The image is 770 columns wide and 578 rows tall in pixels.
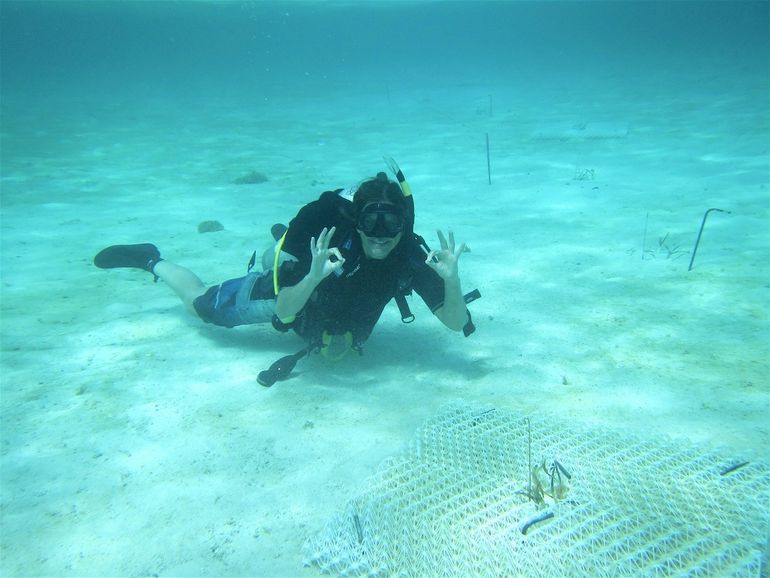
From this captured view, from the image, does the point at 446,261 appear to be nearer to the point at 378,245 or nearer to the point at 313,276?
the point at 378,245

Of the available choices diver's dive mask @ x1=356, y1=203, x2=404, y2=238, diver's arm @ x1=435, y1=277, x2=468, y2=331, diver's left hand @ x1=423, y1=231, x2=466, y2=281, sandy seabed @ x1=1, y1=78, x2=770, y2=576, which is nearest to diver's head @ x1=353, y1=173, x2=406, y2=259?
diver's dive mask @ x1=356, y1=203, x2=404, y2=238

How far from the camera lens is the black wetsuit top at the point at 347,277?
12.7 ft

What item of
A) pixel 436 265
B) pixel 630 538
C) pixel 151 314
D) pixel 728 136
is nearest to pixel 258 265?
pixel 151 314

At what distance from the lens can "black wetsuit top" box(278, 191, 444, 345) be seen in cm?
388

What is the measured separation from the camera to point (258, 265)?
7.35 metres

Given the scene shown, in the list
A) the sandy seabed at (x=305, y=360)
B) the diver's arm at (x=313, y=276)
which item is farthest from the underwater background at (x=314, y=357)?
the diver's arm at (x=313, y=276)

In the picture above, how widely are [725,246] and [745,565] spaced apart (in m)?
5.67

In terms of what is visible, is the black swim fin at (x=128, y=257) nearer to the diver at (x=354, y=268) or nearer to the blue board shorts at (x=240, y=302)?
the blue board shorts at (x=240, y=302)

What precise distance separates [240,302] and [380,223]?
6.86 ft

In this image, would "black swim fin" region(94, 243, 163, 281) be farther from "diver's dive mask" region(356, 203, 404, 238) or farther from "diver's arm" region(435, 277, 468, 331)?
"diver's arm" region(435, 277, 468, 331)

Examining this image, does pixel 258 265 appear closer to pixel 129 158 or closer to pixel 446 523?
pixel 446 523

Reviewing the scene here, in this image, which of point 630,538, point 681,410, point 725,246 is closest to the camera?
point 630,538

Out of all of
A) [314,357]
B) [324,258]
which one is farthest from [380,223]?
[314,357]

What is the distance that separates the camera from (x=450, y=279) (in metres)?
3.90
